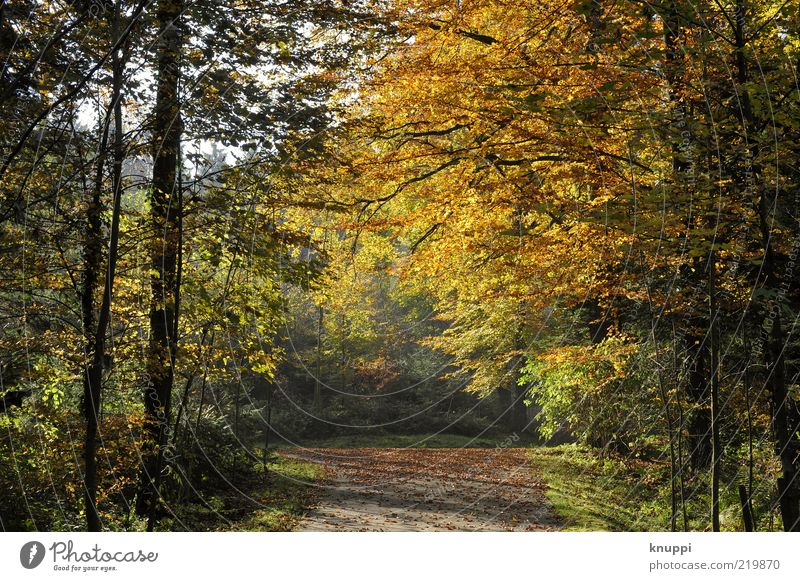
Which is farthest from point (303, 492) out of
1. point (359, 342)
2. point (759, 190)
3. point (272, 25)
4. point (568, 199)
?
point (759, 190)

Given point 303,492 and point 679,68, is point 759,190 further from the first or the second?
point 303,492

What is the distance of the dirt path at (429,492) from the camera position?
988 centimetres

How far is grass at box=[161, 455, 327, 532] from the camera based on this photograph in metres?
8.95

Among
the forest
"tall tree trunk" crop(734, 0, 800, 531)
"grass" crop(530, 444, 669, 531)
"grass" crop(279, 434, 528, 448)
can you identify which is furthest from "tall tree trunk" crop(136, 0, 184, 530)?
"grass" crop(279, 434, 528, 448)

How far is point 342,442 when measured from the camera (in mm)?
19672

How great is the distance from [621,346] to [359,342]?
7574 millimetres

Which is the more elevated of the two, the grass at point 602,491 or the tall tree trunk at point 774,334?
the tall tree trunk at point 774,334

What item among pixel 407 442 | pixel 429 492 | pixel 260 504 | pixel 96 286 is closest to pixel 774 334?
pixel 96 286

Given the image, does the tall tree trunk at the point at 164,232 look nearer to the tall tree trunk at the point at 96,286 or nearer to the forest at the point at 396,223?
the forest at the point at 396,223
